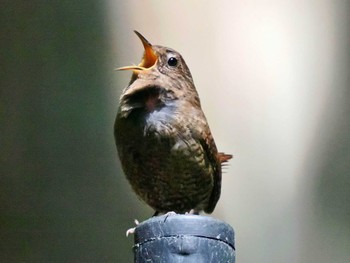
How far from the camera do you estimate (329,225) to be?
3574 millimetres

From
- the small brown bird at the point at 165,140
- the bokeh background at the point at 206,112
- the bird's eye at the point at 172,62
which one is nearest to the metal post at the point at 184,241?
the small brown bird at the point at 165,140

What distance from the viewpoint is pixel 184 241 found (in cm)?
153

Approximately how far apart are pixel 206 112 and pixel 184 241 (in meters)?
2.07

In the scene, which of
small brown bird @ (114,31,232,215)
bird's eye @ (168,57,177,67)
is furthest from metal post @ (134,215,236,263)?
bird's eye @ (168,57,177,67)

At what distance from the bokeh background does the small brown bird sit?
880 mm

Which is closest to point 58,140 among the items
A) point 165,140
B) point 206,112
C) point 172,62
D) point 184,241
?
point 206,112

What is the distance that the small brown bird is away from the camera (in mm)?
2447

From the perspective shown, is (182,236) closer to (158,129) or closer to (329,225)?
(158,129)

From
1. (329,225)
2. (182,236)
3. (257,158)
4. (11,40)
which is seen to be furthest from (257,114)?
(182,236)

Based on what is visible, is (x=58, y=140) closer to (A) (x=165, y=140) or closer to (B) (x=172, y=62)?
(B) (x=172, y=62)

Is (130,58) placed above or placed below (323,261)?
above

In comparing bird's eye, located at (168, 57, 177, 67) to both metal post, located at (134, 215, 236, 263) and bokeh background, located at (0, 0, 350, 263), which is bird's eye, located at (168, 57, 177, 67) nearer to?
bokeh background, located at (0, 0, 350, 263)

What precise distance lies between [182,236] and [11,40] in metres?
2.32

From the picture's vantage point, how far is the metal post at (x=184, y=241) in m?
1.53
